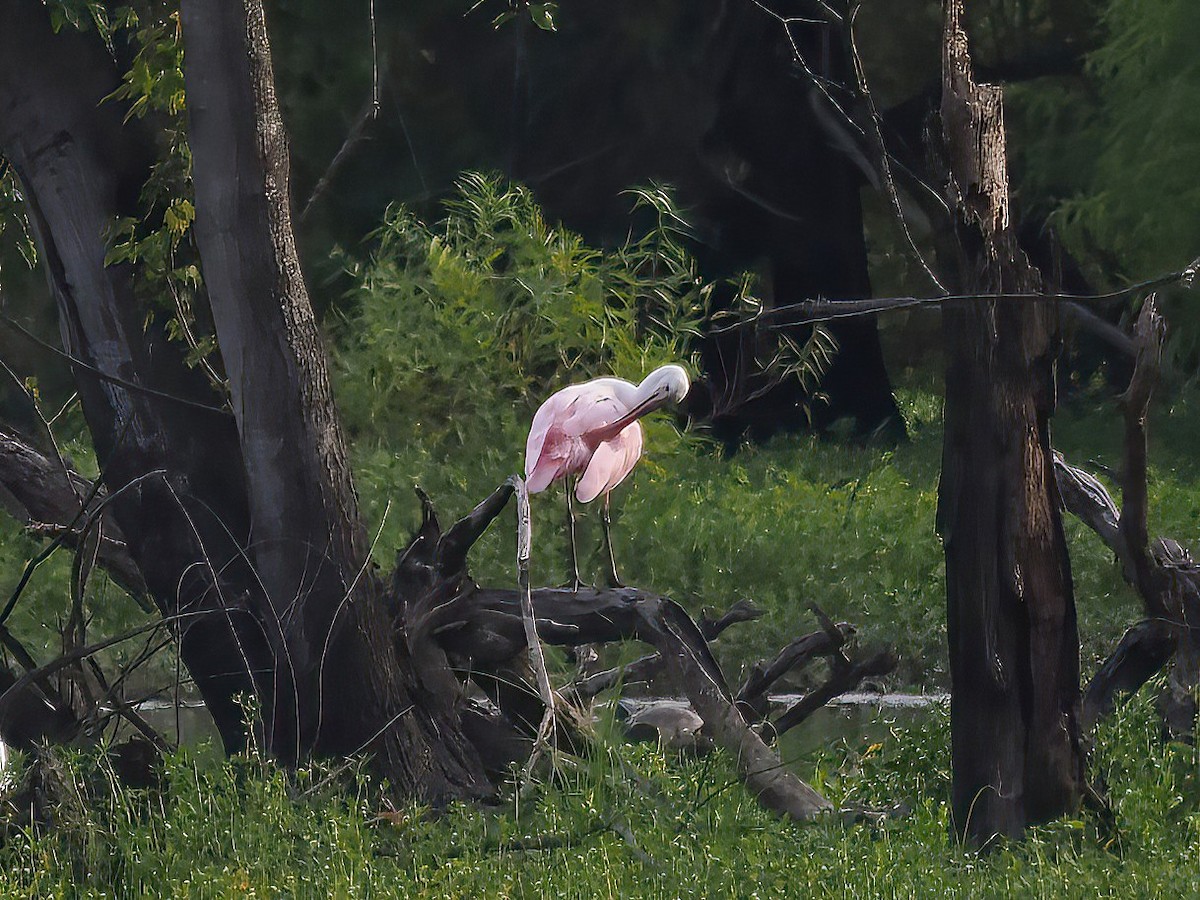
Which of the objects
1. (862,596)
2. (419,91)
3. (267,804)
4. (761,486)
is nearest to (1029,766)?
(267,804)

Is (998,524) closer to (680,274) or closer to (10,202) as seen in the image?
(10,202)

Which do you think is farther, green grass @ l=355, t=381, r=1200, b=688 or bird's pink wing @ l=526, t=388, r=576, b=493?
green grass @ l=355, t=381, r=1200, b=688

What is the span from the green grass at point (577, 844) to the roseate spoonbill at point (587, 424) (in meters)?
1.87

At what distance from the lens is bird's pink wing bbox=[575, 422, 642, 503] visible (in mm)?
7203

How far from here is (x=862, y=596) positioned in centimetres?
986

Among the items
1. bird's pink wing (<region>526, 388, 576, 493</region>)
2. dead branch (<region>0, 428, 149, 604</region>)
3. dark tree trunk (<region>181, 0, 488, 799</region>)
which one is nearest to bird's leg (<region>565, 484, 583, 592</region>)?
bird's pink wing (<region>526, 388, 576, 493</region>)

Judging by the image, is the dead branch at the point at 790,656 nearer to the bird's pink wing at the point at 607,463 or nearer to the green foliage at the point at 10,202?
the bird's pink wing at the point at 607,463

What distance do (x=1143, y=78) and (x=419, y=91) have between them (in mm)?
5820

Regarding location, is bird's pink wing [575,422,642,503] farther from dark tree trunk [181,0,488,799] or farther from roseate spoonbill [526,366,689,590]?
dark tree trunk [181,0,488,799]

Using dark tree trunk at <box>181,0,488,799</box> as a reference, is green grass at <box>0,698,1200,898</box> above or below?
below

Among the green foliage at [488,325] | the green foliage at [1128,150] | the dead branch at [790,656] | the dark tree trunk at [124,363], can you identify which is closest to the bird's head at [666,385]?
the dead branch at [790,656]

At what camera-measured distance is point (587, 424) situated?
6.93 m

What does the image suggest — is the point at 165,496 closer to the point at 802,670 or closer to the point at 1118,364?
the point at 802,670

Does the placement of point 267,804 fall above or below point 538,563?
above
